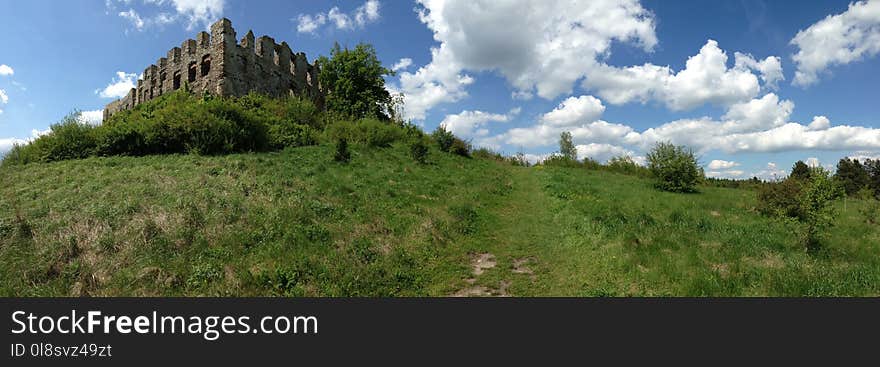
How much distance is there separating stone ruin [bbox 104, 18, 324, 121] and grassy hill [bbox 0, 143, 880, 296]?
52.1 feet

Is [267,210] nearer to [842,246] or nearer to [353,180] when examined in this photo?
[353,180]

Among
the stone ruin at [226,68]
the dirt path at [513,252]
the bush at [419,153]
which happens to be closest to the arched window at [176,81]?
the stone ruin at [226,68]

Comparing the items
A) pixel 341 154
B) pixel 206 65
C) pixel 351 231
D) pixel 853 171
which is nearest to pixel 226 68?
pixel 206 65

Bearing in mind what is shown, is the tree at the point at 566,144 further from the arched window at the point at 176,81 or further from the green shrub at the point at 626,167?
the arched window at the point at 176,81

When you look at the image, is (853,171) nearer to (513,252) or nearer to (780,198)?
(780,198)

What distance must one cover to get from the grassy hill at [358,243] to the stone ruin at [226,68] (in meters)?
15.9

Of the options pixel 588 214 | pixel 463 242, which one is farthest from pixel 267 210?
pixel 588 214

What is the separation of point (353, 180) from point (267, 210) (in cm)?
586

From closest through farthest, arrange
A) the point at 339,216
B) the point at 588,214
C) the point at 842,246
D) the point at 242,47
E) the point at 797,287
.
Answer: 1. the point at 797,287
2. the point at 842,246
3. the point at 339,216
4. the point at 588,214
5. the point at 242,47

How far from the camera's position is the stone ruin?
1158 inches

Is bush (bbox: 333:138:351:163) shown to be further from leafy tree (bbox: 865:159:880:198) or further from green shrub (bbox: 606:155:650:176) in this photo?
leafy tree (bbox: 865:159:880:198)

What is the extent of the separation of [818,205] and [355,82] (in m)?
37.7

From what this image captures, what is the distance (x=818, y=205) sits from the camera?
10.2 m

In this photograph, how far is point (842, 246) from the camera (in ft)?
33.3
